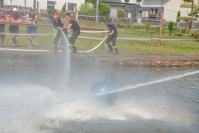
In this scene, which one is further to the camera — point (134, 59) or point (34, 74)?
point (134, 59)

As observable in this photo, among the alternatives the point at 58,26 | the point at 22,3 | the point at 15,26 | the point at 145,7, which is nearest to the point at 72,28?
the point at 58,26

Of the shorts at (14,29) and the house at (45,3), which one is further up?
Result: the house at (45,3)

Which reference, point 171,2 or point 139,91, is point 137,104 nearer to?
point 139,91

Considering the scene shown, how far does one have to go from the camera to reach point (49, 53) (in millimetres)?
21562

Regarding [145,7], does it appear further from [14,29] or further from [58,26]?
[58,26]

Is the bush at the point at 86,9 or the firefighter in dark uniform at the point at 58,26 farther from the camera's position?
the bush at the point at 86,9

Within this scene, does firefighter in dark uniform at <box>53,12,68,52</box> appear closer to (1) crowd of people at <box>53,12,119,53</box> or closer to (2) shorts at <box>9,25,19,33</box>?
(1) crowd of people at <box>53,12,119,53</box>

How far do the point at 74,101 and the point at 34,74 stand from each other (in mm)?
6282

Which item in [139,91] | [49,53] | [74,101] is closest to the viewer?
[74,101]

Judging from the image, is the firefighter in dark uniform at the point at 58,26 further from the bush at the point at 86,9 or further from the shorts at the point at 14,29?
the bush at the point at 86,9

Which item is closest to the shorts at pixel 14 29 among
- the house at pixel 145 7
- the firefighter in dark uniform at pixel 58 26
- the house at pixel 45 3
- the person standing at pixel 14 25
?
the person standing at pixel 14 25

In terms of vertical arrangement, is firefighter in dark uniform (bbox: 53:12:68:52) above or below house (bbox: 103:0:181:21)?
below

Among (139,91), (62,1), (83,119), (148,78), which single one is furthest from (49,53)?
(62,1)

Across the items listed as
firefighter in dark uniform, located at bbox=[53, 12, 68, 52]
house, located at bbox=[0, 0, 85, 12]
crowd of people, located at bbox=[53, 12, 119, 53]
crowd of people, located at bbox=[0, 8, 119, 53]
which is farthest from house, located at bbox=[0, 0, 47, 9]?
firefighter in dark uniform, located at bbox=[53, 12, 68, 52]
